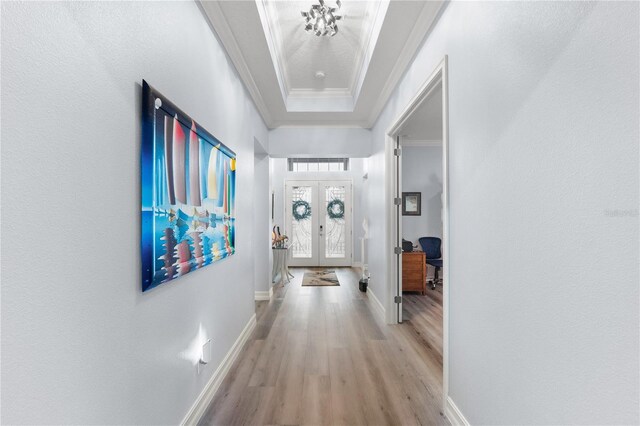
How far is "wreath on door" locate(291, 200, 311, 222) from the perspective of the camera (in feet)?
23.3

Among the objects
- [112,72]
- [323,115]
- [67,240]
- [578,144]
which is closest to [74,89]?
[112,72]

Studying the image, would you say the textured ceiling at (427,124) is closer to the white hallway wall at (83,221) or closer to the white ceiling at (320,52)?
the white ceiling at (320,52)

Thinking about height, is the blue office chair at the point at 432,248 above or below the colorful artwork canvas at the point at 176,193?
below

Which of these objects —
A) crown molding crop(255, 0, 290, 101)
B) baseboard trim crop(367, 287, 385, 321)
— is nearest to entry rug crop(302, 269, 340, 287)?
baseboard trim crop(367, 287, 385, 321)

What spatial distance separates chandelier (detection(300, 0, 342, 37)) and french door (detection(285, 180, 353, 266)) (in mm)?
4872

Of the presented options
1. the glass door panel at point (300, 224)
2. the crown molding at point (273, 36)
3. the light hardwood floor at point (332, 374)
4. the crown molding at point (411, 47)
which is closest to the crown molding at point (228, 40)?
the crown molding at point (273, 36)

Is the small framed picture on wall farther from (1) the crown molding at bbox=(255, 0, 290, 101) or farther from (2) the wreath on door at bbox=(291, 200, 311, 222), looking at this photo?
(1) the crown molding at bbox=(255, 0, 290, 101)

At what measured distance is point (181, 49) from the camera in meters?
1.55

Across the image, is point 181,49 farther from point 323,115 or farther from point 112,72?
point 323,115

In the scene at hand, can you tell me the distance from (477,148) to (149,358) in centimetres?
182

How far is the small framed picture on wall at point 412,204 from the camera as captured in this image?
217 inches

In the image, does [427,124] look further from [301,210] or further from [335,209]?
[301,210]

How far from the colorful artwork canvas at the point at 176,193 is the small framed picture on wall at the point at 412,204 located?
416 cm

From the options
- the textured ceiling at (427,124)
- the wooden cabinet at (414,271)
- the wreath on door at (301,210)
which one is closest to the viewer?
the textured ceiling at (427,124)
